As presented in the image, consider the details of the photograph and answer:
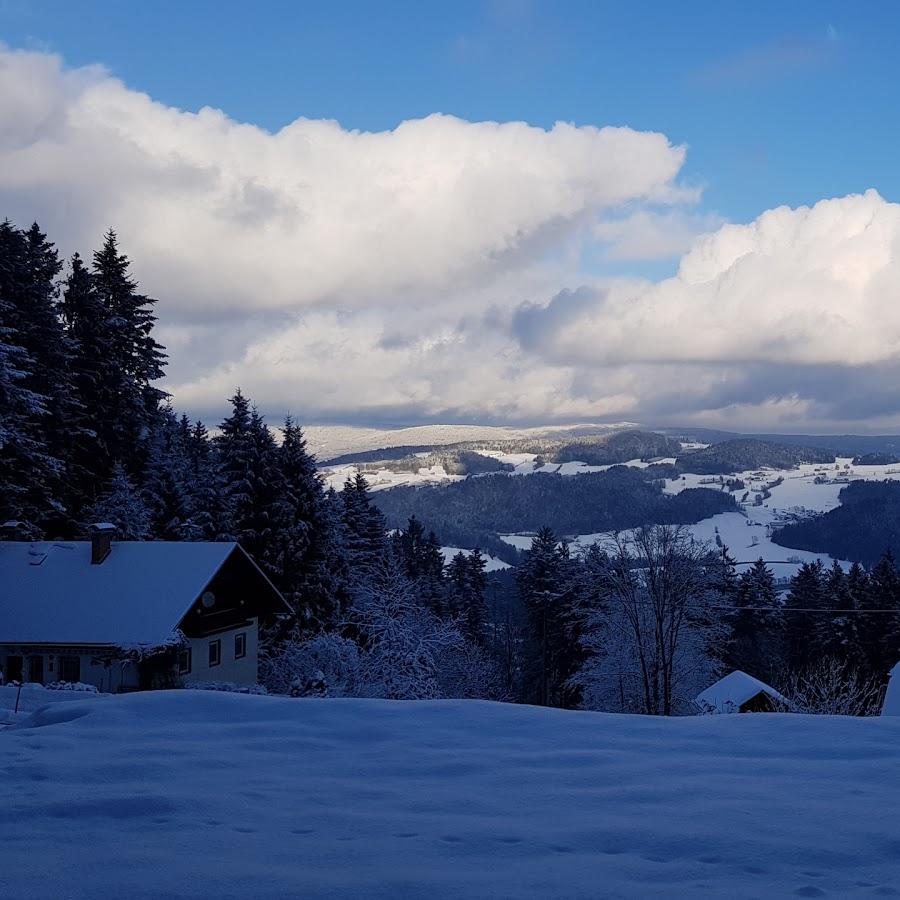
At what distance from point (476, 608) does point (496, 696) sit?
1752 cm

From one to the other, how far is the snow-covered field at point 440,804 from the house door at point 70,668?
58.2ft

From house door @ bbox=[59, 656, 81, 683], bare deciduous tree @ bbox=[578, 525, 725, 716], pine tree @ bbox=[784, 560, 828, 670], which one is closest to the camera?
house door @ bbox=[59, 656, 81, 683]

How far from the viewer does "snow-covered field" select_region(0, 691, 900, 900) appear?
130 inches

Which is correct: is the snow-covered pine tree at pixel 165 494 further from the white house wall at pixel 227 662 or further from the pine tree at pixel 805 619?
the pine tree at pixel 805 619

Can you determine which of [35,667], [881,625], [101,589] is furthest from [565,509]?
[35,667]

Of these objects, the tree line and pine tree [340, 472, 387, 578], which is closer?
the tree line

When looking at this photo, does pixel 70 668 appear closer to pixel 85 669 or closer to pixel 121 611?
pixel 85 669

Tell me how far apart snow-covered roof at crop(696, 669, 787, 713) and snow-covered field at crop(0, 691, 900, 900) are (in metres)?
28.0

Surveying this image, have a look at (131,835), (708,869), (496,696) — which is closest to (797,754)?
(708,869)

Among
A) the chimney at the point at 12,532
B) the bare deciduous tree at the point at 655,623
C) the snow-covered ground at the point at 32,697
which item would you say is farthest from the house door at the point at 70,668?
the bare deciduous tree at the point at 655,623

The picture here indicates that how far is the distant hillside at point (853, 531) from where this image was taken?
407 ft

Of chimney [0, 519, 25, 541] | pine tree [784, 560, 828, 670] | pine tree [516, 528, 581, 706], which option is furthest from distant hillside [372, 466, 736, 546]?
chimney [0, 519, 25, 541]

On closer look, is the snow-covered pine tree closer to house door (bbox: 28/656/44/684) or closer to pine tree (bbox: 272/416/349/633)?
pine tree (bbox: 272/416/349/633)

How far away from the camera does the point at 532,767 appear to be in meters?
5.00
